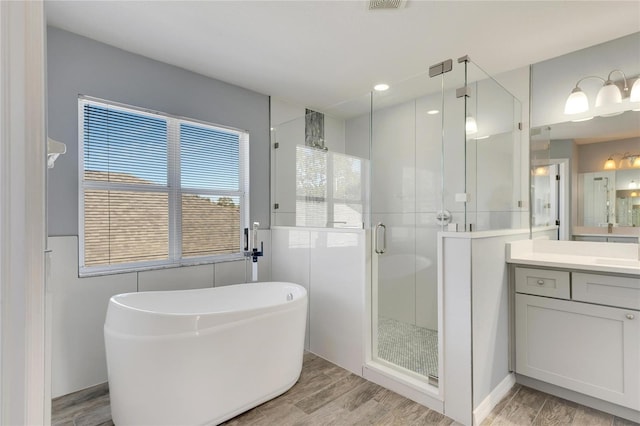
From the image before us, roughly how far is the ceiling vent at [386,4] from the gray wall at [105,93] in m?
1.71

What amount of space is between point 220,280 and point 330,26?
2336 millimetres

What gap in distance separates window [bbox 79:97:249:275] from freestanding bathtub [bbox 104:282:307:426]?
53 centimetres

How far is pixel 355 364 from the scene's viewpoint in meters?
2.59

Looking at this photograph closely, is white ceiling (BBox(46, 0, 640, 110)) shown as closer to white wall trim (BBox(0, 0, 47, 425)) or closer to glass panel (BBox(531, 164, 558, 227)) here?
glass panel (BBox(531, 164, 558, 227))

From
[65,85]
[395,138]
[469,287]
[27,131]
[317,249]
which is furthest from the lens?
[317,249]

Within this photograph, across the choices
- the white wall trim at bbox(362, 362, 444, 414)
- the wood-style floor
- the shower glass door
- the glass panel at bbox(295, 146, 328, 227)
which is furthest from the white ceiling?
the wood-style floor

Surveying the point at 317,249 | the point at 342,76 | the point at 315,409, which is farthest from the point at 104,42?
the point at 315,409

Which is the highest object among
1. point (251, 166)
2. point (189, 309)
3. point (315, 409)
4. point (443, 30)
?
point (443, 30)

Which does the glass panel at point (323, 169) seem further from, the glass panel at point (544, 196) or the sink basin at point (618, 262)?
the sink basin at point (618, 262)

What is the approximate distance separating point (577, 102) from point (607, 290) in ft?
4.82

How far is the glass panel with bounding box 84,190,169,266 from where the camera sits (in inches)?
94.5

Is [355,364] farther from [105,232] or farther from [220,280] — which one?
[105,232]

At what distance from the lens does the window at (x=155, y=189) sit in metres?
2.41

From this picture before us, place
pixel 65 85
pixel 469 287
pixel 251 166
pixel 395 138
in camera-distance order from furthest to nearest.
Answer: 1. pixel 251 166
2. pixel 395 138
3. pixel 65 85
4. pixel 469 287
